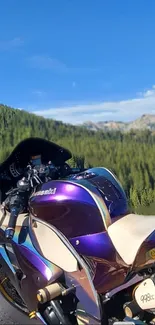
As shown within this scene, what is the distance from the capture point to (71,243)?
315 cm

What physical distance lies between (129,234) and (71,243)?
1.62 ft

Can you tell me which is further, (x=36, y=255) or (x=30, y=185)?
(x=30, y=185)

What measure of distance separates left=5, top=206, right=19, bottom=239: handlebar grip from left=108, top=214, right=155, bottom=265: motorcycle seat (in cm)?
90

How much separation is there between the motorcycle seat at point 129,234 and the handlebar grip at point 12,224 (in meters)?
0.90

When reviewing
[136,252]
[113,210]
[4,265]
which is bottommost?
[4,265]

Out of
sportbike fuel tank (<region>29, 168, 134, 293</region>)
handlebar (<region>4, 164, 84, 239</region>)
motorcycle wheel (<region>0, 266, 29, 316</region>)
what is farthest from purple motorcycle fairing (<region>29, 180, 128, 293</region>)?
motorcycle wheel (<region>0, 266, 29, 316</region>)

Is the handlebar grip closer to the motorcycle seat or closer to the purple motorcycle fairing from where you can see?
the purple motorcycle fairing

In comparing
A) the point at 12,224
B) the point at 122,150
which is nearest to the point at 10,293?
the point at 12,224

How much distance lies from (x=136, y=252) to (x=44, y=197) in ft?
2.95

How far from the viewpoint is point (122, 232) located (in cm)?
292

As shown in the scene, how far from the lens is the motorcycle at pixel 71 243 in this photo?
2818 mm

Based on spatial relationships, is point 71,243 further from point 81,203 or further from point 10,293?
point 10,293

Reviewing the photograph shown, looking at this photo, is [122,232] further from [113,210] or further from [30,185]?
[30,185]

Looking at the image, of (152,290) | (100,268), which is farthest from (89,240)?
(152,290)
